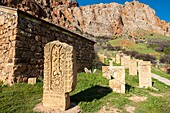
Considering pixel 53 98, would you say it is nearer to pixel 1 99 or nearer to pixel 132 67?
pixel 1 99

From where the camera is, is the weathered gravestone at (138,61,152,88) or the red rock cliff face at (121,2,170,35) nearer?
the weathered gravestone at (138,61,152,88)

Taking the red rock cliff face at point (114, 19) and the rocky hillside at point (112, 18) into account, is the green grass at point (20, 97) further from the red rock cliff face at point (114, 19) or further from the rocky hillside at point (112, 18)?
the red rock cliff face at point (114, 19)

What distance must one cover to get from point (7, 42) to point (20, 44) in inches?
21.9

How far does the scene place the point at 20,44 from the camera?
21.6 ft

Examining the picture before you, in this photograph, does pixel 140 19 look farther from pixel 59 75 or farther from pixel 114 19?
pixel 59 75

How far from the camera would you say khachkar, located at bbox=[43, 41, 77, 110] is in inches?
183

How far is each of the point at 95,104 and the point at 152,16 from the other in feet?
346

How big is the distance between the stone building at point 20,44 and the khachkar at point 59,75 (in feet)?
6.79

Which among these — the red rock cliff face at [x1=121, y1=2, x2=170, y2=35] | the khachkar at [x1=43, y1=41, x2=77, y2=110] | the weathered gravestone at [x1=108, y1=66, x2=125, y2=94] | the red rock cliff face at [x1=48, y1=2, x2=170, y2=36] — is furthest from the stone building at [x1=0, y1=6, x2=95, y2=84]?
the red rock cliff face at [x1=121, y1=2, x2=170, y2=35]

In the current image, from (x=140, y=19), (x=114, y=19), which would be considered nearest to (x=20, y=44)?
(x=114, y=19)

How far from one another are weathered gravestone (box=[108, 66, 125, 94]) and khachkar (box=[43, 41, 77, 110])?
10.5 feet

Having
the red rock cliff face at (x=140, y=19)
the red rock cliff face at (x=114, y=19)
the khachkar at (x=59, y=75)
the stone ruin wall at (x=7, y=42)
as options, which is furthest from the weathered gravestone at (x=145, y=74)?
the red rock cliff face at (x=140, y=19)

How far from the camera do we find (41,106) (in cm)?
477

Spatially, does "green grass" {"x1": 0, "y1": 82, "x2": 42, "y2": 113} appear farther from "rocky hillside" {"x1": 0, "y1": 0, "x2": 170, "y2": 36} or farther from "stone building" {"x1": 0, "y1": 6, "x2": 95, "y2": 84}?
"rocky hillside" {"x1": 0, "y1": 0, "x2": 170, "y2": 36}
